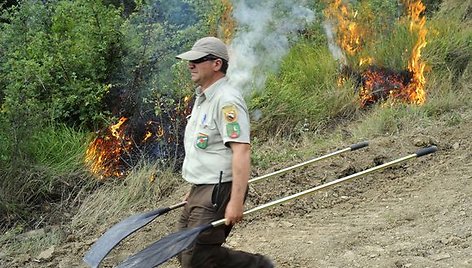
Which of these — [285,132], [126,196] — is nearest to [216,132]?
[126,196]

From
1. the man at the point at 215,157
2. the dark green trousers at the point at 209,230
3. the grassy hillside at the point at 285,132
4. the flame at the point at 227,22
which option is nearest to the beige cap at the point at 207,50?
the man at the point at 215,157

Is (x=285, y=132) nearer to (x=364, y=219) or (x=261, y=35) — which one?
(x=261, y=35)

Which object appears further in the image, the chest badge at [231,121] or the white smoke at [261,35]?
the white smoke at [261,35]

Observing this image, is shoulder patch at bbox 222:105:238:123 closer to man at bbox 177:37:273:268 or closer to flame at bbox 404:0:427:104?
man at bbox 177:37:273:268

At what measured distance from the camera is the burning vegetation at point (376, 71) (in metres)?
9.41

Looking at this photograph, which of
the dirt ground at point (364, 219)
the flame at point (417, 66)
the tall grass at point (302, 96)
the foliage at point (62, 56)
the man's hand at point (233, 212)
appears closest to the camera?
the man's hand at point (233, 212)

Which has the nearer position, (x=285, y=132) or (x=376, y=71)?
(x=285, y=132)

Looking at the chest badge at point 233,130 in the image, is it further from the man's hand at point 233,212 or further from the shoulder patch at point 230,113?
the man's hand at point 233,212

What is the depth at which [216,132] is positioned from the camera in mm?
3928

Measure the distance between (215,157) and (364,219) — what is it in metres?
2.37

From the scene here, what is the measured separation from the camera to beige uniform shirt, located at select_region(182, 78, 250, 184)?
12.6 ft

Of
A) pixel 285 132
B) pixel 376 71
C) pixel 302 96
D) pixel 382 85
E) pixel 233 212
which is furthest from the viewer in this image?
pixel 376 71

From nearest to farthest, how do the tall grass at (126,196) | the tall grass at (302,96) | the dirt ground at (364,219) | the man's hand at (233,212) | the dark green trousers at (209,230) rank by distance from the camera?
the man's hand at (233,212) → the dark green trousers at (209,230) → the dirt ground at (364,219) → the tall grass at (126,196) → the tall grass at (302,96)

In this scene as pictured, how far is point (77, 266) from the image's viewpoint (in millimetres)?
5453
